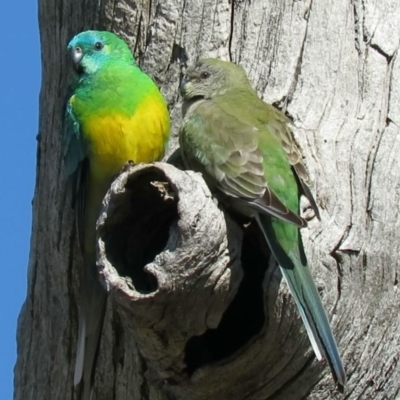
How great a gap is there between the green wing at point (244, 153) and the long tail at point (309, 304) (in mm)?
181

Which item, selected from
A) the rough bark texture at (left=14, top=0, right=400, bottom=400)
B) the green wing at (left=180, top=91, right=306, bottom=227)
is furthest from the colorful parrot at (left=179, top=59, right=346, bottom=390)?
the rough bark texture at (left=14, top=0, right=400, bottom=400)

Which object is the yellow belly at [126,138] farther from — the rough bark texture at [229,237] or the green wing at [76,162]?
the rough bark texture at [229,237]

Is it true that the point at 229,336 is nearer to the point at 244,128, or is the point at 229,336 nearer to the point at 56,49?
the point at 244,128

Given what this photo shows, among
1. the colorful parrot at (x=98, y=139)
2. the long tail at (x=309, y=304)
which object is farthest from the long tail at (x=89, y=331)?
the long tail at (x=309, y=304)

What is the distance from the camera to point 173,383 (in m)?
4.15

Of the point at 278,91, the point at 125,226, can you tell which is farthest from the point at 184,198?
the point at 278,91

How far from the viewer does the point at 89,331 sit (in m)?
4.59

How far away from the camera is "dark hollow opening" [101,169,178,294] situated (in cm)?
398

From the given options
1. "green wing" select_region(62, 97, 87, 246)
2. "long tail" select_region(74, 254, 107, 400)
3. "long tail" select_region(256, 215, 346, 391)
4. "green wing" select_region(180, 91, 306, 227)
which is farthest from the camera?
"green wing" select_region(62, 97, 87, 246)

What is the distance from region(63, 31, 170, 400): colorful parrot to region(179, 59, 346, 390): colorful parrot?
0.20 m

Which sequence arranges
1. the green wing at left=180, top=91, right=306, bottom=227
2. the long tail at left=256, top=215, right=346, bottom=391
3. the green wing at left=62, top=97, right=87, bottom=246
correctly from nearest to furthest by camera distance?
the long tail at left=256, top=215, right=346, bottom=391 → the green wing at left=180, top=91, right=306, bottom=227 → the green wing at left=62, top=97, right=87, bottom=246

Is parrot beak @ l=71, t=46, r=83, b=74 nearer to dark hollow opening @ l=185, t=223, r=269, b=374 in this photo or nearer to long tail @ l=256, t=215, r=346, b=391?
dark hollow opening @ l=185, t=223, r=269, b=374

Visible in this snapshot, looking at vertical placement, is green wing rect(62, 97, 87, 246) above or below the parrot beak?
below

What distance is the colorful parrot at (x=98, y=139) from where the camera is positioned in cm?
461
